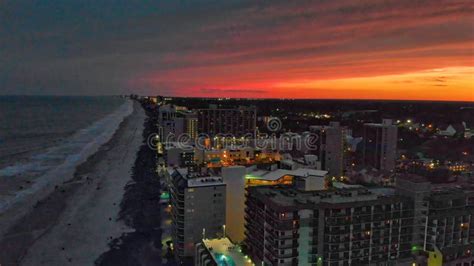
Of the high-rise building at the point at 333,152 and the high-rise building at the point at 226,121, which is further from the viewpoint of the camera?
the high-rise building at the point at 226,121

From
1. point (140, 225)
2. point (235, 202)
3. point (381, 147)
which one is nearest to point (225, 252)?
point (235, 202)

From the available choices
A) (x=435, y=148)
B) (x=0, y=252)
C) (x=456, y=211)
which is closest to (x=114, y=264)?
(x=0, y=252)

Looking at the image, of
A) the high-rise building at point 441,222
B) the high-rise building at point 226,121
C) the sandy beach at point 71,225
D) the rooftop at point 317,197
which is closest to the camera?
the rooftop at point 317,197

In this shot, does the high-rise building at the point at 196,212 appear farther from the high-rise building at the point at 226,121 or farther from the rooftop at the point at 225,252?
the high-rise building at the point at 226,121

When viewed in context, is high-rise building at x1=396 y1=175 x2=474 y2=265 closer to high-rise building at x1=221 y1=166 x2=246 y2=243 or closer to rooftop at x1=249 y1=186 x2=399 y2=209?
rooftop at x1=249 y1=186 x2=399 y2=209

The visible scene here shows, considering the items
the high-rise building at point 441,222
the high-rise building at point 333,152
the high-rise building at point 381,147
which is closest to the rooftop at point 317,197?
the high-rise building at point 441,222

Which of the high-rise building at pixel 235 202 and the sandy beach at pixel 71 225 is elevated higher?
the high-rise building at pixel 235 202
